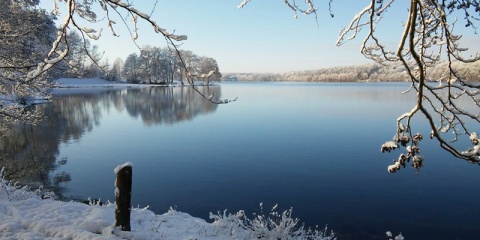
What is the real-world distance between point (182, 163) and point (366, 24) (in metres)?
11.8

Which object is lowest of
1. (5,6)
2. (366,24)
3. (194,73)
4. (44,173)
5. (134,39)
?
(44,173)

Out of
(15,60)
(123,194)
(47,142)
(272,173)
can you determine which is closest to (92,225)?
(123,194)

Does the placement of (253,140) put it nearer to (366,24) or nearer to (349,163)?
(349,163)

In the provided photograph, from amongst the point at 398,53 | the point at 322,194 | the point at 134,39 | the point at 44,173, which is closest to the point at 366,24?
the point at 398,53

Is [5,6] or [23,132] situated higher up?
[5,6]

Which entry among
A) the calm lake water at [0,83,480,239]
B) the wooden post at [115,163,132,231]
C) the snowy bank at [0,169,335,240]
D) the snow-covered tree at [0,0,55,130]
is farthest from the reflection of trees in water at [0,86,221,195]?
the snowy bank at [0,169,335,240]

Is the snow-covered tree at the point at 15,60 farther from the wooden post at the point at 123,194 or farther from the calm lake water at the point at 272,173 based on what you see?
the calm lake water at the point at 272,173

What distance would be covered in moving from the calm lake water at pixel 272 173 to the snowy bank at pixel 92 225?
1.99m

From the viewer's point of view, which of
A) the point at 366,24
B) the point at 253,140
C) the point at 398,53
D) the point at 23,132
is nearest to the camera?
the point at 398,53

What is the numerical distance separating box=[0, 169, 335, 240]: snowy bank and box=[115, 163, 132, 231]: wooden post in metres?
0.15

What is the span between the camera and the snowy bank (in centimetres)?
545

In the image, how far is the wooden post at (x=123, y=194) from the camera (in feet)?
17.9

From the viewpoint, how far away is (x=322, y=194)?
10.7 m

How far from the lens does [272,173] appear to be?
1276 centimetres
